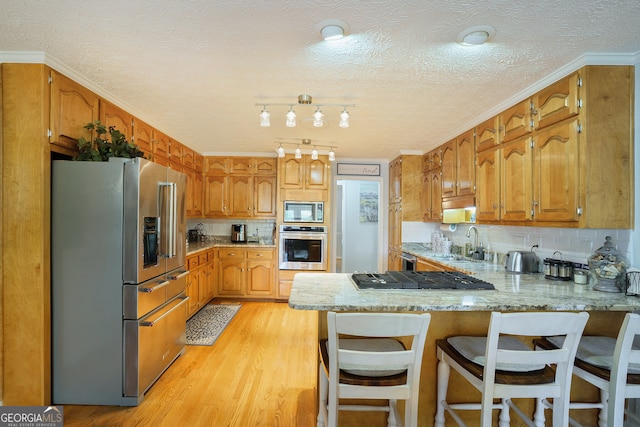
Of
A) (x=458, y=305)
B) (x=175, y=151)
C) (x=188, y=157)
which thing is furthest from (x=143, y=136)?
(x=458, y=305)

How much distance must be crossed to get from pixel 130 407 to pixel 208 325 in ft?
5.12

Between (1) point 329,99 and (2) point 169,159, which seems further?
(2) point 169,159

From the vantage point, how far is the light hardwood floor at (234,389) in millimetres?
2033

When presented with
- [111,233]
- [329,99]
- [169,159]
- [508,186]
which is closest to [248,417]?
[111,233]

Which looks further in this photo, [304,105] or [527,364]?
[304,105]

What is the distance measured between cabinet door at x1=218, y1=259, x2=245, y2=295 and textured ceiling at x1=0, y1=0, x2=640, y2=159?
2.49 m

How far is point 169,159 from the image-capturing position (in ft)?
12.3

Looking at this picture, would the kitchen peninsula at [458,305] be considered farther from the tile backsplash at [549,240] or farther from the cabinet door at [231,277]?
the cabinet door at [231,277]

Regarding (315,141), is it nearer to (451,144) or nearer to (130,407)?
(451,144)

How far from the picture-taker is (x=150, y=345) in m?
2.30

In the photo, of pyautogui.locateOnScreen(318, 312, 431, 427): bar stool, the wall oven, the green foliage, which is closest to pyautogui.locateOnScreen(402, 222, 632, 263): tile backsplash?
pyautogui.locateOnScreen(318, 312, 431, 427): bar stool

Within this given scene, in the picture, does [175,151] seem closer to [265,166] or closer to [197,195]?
[197,195]

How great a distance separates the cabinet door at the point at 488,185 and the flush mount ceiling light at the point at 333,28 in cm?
190

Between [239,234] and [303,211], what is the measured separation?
3.77ft
